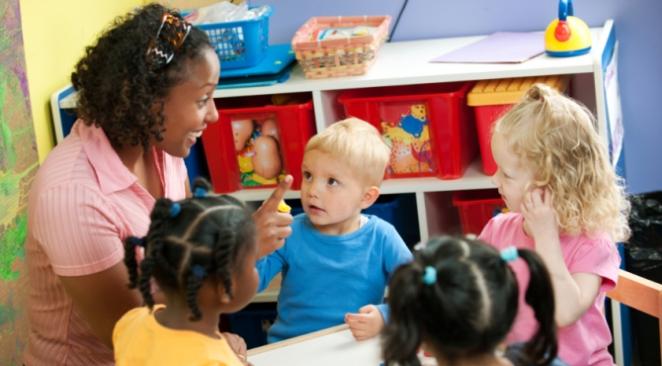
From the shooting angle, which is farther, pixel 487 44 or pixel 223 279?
pixel 487 44

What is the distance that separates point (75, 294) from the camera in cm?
176

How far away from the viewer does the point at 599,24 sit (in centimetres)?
282

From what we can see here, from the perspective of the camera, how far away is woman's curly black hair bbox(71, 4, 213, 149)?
178 cm

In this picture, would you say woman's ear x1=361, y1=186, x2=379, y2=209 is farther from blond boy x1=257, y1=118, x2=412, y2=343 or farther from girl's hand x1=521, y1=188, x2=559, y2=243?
girl's hand x1=521, y1=188, x2=559, y2=243

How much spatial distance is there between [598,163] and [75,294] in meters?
0.94

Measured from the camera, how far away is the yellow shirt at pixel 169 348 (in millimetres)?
1420

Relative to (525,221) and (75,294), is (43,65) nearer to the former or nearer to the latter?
(75,294)

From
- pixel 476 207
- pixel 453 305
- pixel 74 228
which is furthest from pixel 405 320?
pixel 476 207

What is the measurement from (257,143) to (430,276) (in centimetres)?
151

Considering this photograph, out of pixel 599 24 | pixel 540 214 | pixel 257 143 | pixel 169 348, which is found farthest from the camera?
pixel 599 24

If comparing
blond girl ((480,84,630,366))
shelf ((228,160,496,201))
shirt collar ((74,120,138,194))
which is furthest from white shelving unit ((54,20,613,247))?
shirt collar ((74,120,138,194))

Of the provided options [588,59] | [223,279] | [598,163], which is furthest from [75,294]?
[588,59]

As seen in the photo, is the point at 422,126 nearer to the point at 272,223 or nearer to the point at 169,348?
the point at 272,223

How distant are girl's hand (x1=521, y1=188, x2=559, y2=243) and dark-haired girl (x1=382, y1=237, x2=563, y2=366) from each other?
46 centimetres
